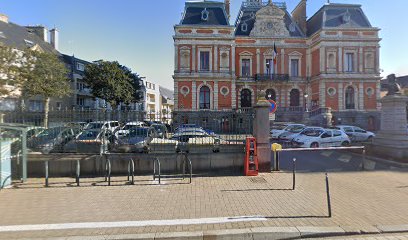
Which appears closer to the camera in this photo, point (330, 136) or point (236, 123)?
point (236, 123)

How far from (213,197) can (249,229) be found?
1.95 metres

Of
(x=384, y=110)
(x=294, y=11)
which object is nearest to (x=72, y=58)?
(x=294, y=11)

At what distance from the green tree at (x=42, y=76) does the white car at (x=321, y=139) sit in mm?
19486

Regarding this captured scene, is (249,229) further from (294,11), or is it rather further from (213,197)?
(294,11)

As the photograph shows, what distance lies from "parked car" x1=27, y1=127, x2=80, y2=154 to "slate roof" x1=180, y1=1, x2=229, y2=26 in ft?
96.1

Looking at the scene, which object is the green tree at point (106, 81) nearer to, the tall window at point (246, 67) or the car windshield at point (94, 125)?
the tall window at point (246, 67)

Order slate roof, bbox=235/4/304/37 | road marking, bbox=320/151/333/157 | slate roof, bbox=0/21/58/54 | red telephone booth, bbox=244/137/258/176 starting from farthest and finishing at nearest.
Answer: slate roof, bbox=235/4/304/37 → slate roof, bbox=0/21/58/54 → road marking, bbox=320/151/333/157 → red telephone booth, bbox=244/137/258/176

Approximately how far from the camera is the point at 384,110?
13086 millimetres

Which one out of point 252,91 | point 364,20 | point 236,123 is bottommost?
point 236,123

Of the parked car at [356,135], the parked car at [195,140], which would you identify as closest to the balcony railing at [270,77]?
the parked car at [356,135]

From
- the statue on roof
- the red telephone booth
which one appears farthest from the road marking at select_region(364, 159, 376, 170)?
the red telephone booth

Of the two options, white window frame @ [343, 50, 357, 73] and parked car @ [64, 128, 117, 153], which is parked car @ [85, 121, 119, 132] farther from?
white window frame @ [343, 50, 357, 73]

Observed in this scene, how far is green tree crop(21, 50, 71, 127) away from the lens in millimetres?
21109

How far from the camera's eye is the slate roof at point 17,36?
31.8m
